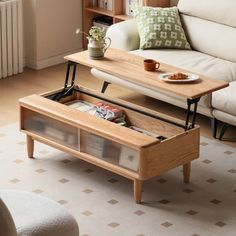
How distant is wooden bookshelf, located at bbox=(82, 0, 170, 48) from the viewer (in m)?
6.65

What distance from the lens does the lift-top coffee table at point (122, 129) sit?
4.52 m

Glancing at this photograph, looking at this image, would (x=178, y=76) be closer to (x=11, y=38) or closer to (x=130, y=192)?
(x=130, y=192)

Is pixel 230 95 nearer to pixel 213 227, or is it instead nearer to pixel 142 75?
pixel 142 75

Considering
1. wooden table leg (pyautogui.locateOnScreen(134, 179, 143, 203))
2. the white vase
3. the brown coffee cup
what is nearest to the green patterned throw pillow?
the white vase

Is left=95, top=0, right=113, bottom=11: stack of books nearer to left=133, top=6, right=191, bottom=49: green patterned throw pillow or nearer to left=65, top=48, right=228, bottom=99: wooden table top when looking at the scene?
left=133, top=6, right=191, bottom=49: green patterned throw pillow

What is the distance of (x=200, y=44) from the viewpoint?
6.12 meters

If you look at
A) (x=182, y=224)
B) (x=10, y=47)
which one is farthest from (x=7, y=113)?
(x=182, y=224)

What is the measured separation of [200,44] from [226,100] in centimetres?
100

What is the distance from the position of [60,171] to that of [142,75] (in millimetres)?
815

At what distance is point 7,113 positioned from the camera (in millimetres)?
Answer: 5848

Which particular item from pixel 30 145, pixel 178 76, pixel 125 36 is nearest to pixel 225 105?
pixel 178 76

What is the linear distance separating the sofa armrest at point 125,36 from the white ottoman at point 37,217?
2.52 metres

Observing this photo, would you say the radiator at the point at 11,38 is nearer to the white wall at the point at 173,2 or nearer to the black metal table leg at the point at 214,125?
the white wall at the point at 173,2

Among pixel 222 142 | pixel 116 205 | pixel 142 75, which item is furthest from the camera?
pixel 222 142
